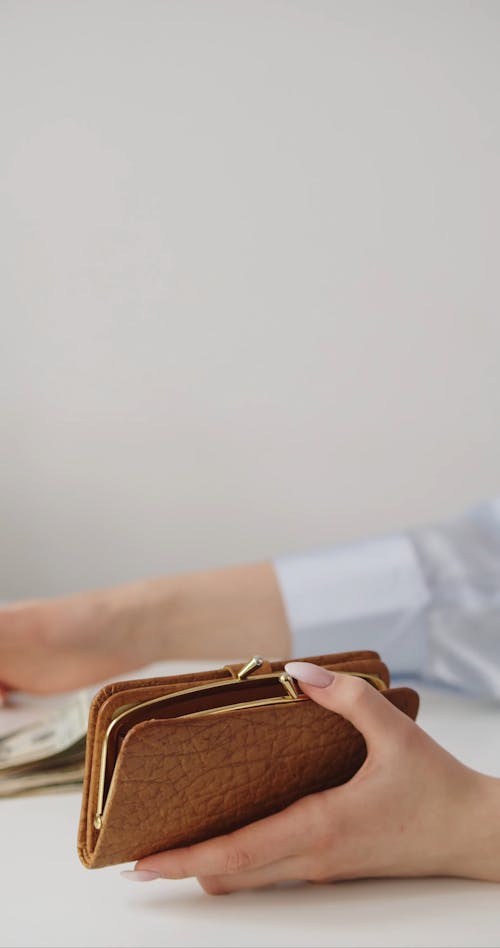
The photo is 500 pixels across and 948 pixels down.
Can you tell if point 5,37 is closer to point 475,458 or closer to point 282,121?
point 282,121

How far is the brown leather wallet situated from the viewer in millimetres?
580

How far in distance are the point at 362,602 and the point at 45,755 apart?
1.39ft

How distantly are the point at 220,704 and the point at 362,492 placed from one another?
1482 millimetres

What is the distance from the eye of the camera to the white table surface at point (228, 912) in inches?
24.7

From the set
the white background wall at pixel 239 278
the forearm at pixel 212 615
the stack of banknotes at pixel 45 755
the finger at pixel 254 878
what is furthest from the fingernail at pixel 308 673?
the white background wall at pixel 239 278

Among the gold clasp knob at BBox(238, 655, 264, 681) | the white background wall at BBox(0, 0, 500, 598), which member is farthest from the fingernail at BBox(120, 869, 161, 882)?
the white background wall at BBox(0, 0, 500, 598)

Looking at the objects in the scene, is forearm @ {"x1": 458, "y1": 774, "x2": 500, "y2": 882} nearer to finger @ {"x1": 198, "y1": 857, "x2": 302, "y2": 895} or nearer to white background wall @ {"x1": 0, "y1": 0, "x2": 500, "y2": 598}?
finger @ {"x1": 198, "y1": 857, "x2": 302, "y2": 895}

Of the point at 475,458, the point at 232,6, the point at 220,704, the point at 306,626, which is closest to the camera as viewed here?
the point at 220,704

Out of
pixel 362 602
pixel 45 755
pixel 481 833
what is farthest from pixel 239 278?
pixel 481 833

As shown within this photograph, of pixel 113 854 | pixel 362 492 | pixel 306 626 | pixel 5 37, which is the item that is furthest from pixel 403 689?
pixel 5 37

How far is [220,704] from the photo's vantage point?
1.99ft

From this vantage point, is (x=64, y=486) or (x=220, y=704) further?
Result: (x=64, y=486)

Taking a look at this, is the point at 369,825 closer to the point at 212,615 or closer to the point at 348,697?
the point at 348,697

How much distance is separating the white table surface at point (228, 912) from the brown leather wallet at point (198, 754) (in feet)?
0.21
